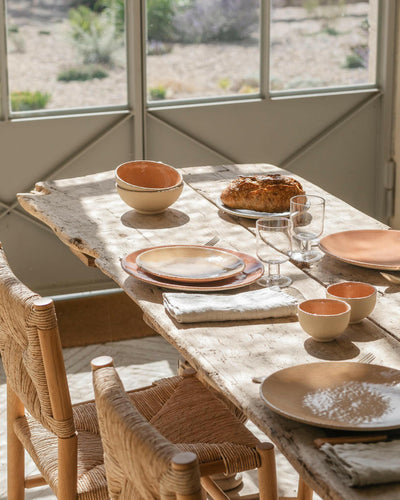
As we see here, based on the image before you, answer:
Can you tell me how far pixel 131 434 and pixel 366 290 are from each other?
851 millimetres

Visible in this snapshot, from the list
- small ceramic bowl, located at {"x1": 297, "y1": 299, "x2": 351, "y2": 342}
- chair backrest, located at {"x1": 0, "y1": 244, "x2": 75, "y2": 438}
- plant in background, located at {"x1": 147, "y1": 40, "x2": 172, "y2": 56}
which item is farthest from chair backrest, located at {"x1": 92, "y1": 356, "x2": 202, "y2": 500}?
plant in background, located at {"x1": 147, "y1": 40, "x2": 172, "y2": 56}

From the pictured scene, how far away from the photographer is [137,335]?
444 centimetres

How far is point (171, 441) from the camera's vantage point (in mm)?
2229

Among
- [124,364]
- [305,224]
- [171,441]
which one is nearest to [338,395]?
[171,441]

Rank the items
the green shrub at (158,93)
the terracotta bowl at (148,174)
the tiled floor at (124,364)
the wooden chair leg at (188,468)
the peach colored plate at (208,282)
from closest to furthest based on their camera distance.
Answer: the wooden chair leg at (188,468)
the peach colored plate at (208,282)
the terracotta bowl at (148,174)
the tiled floor at (124,364)
the green shrub at (158,93)

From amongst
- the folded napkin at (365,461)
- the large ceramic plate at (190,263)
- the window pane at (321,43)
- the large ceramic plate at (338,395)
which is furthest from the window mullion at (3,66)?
the folded napkin at (365,461)

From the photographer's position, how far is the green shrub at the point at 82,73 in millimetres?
4375

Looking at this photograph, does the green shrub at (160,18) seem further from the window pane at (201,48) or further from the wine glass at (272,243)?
the wine glass at (272,243)

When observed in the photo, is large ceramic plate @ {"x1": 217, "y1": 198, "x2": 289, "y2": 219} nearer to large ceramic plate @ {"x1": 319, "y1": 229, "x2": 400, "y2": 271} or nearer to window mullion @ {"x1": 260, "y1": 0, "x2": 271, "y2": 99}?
large ceramic plate @ {"x1": 319, "y1": 229, "x2": 400, "y2": 271}

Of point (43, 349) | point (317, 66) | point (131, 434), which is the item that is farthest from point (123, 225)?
point (317, 66)

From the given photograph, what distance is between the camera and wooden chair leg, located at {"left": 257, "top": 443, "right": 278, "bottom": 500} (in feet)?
6.93

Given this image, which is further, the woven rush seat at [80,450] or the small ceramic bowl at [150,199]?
the small ceramic bowl at [150,199]

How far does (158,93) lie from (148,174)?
1489 mm

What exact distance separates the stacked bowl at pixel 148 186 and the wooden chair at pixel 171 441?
668 millimetres
